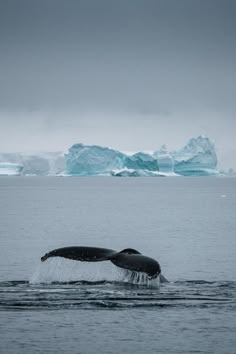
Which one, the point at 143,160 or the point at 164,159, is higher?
the point at 164,159

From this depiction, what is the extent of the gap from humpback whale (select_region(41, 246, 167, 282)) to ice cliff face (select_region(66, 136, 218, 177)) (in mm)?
106460

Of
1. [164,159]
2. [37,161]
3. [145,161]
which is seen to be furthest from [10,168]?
[145,161]

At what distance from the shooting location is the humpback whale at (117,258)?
1265 cm

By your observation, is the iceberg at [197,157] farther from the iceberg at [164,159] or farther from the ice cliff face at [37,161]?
the ice cliff face at [37,161]

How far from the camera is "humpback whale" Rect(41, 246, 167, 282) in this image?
41.5ft

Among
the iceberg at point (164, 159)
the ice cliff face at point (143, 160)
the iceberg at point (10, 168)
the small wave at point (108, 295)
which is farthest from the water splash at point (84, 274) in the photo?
the iceberg at point (10, 168)

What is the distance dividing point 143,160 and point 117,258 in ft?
357

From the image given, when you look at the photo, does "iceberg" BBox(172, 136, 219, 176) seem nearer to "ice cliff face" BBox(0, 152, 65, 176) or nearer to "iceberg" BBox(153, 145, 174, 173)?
"iceberg" BBox(153, 145, 174, 173)

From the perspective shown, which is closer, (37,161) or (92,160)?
(92,160)

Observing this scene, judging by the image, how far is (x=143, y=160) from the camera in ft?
399

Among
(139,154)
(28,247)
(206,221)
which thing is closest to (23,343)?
(28,247)

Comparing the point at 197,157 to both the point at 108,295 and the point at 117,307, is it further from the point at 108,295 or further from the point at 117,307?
the point at 117,307

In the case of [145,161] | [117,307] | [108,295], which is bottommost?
[117,307]

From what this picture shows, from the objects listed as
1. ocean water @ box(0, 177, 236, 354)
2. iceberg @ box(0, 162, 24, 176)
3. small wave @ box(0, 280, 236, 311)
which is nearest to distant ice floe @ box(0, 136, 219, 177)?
iceberg @ box(0, 162, 24, 176)
